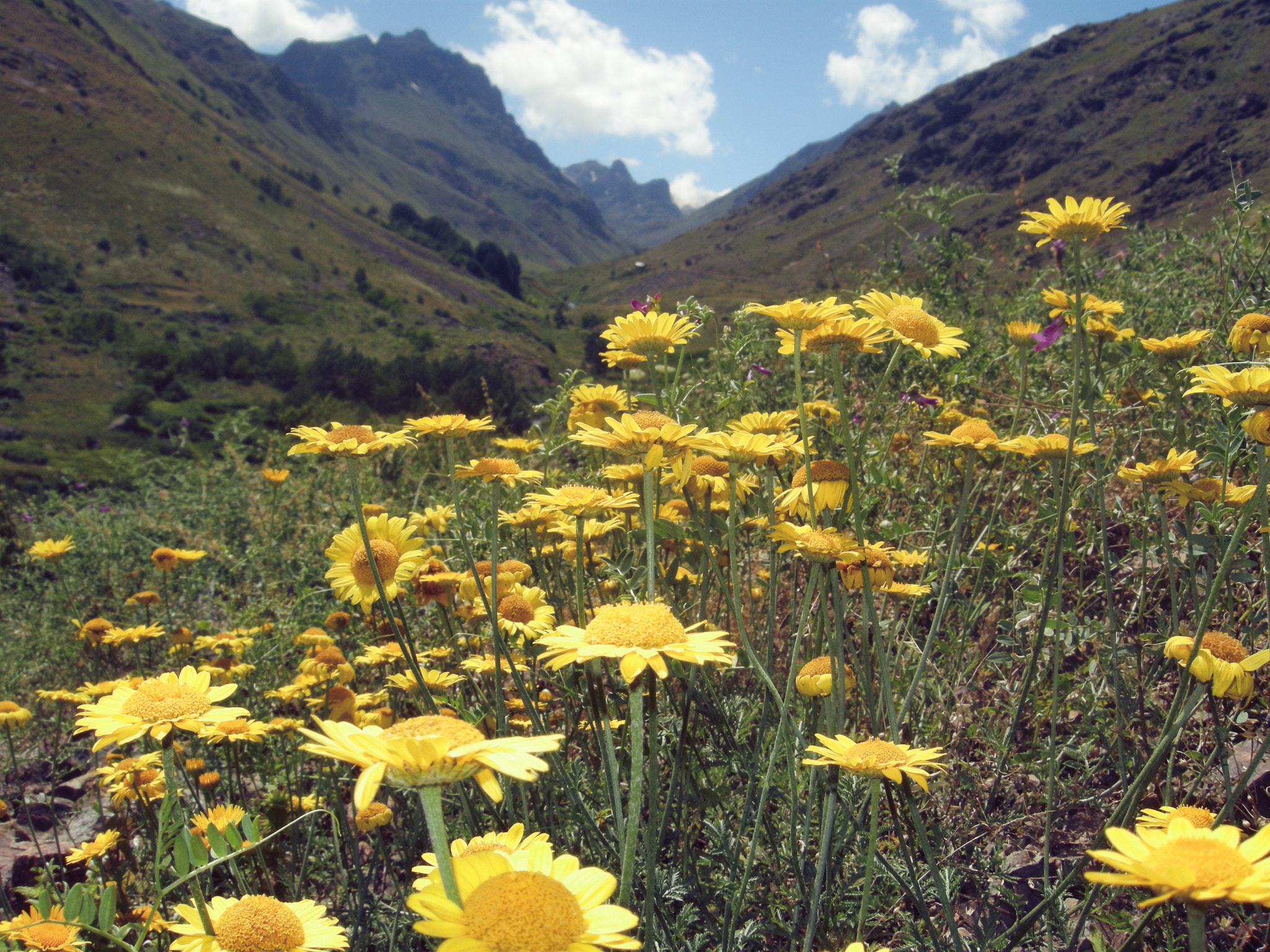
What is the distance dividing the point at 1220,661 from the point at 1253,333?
4.28 feet

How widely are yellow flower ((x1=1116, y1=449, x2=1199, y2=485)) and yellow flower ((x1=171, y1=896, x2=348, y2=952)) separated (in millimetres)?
2394

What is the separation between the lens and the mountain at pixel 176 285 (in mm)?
48469

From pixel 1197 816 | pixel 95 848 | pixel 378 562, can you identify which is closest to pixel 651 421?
pixel 378 562

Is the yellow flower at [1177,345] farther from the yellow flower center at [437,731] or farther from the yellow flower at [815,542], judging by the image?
the yellow flower center at [437,731]

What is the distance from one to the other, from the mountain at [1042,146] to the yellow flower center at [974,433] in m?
28.8

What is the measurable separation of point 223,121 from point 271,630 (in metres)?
142

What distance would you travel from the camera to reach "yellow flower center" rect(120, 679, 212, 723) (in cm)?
140

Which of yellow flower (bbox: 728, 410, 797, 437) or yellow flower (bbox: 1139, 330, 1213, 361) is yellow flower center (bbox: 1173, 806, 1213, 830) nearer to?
yellow flower (bbox: 728, 410, 797, 437)

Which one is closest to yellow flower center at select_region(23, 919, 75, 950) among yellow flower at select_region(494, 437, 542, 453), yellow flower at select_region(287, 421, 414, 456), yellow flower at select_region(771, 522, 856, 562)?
yellow flower at select_region(287, 421, 414, 456)

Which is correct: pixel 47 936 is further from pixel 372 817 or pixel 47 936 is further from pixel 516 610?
pixel 516 610

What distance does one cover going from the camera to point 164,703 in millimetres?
1427

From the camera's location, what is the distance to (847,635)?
2.29 meters

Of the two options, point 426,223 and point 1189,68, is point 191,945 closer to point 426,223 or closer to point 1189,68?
point 1189,68

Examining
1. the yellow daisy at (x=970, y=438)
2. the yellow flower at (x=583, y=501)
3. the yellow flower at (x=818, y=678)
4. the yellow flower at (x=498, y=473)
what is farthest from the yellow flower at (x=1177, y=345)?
the yellow flower at (x=498, y=473)
